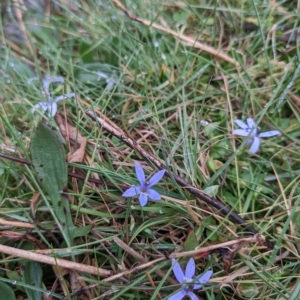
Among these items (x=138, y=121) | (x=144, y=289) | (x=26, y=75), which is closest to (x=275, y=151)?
(x=138, y=121)

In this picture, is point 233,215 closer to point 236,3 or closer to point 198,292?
point 198,292

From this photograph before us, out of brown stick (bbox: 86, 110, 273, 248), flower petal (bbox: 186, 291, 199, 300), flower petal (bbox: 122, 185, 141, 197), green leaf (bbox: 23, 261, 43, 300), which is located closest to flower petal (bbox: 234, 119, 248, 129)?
brown stick (bbox: 86, 110, 273, 248)

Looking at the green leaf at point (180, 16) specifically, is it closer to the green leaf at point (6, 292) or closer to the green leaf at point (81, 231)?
the green leaf at point (81, 231)

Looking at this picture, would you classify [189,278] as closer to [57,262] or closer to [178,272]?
[178,272]

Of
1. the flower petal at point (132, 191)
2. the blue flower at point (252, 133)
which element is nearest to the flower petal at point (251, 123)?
Result: the blue flower at point (252, 133)

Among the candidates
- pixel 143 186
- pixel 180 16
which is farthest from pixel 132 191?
pixel 180 16
